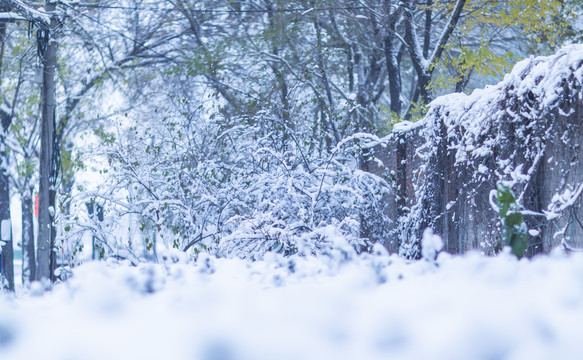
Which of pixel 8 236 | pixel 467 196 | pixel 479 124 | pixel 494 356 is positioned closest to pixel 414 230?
pixel 467 196

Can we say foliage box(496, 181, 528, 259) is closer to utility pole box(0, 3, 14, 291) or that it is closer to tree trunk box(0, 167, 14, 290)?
Answer: utility pole box(0, 3, 14, 291)

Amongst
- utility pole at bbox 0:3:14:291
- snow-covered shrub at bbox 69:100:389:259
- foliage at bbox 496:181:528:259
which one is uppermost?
foliage at bbox 496:181:528:259

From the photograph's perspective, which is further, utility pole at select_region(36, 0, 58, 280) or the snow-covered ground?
utility pole at select_region(36, 0, 58, 280)

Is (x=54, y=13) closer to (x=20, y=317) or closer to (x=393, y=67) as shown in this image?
(x=393, y=67)

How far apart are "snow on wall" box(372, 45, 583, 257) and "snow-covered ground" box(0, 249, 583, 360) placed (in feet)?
9.69

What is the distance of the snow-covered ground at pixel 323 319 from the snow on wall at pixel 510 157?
9.69 feet

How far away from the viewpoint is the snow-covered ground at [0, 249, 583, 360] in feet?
4.65

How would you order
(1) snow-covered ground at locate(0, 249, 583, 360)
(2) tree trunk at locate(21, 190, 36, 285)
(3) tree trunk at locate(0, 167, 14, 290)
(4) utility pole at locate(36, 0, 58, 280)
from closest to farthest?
1. (1) snow-covered ground at locate(0, 249, 583, 360)
2. (4) utility pole at locate(36, 0, 58, 280)
3. (3) tree trunk at locate(0, 167, 14, 290)
4. (2) tree trunk at locate(21, 190, 36, 285)

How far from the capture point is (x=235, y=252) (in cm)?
736

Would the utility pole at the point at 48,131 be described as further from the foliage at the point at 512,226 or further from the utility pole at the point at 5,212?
the foliage at the point at 512,226

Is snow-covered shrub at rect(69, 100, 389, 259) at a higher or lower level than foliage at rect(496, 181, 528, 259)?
lower

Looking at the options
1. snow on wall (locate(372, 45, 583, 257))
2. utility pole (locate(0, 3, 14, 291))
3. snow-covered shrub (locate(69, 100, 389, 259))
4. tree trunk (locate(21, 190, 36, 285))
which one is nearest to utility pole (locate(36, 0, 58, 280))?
snow-covered shrub (locate(69, 100, 389, 259))

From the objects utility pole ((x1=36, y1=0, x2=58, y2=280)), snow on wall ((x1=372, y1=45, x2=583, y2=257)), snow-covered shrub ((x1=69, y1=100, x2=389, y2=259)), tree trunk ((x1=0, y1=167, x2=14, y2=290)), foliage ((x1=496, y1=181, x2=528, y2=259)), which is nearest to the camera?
foliage ((x1=496, y1=181, x2=528, y2=259))

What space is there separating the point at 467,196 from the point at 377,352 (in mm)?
4903
